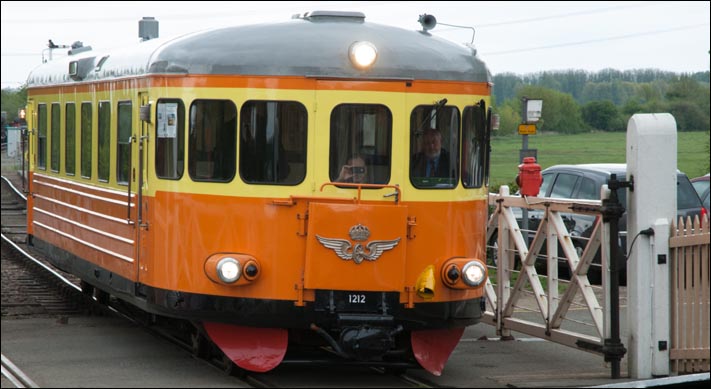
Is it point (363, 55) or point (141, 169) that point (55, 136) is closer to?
point (141, 169)

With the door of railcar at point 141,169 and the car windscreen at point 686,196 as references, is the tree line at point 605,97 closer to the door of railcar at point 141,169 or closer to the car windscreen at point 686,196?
the car windscreen at point 686,196

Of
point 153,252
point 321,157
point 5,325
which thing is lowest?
point 5,325

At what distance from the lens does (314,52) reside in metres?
10.0

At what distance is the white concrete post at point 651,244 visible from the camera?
10.3m

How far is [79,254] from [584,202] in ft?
16.6

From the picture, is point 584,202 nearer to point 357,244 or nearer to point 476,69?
point 476,69

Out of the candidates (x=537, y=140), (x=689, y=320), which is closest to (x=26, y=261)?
(x=689, y=320)

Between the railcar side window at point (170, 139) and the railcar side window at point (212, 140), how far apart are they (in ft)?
0.31

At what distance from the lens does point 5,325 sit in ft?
43.7

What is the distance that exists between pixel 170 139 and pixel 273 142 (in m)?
0.86

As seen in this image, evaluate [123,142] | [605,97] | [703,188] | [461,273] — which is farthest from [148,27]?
[605,97]

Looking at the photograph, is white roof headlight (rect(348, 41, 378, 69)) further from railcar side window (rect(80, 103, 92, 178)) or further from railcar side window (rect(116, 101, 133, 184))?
railcar side window (rect(80, 103, 92, 178))

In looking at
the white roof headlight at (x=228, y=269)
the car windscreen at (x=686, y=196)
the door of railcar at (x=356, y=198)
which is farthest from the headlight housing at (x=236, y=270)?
the car windscreen at (x=686, y=196)

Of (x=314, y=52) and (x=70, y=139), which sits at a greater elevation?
(x=314, y=52)
